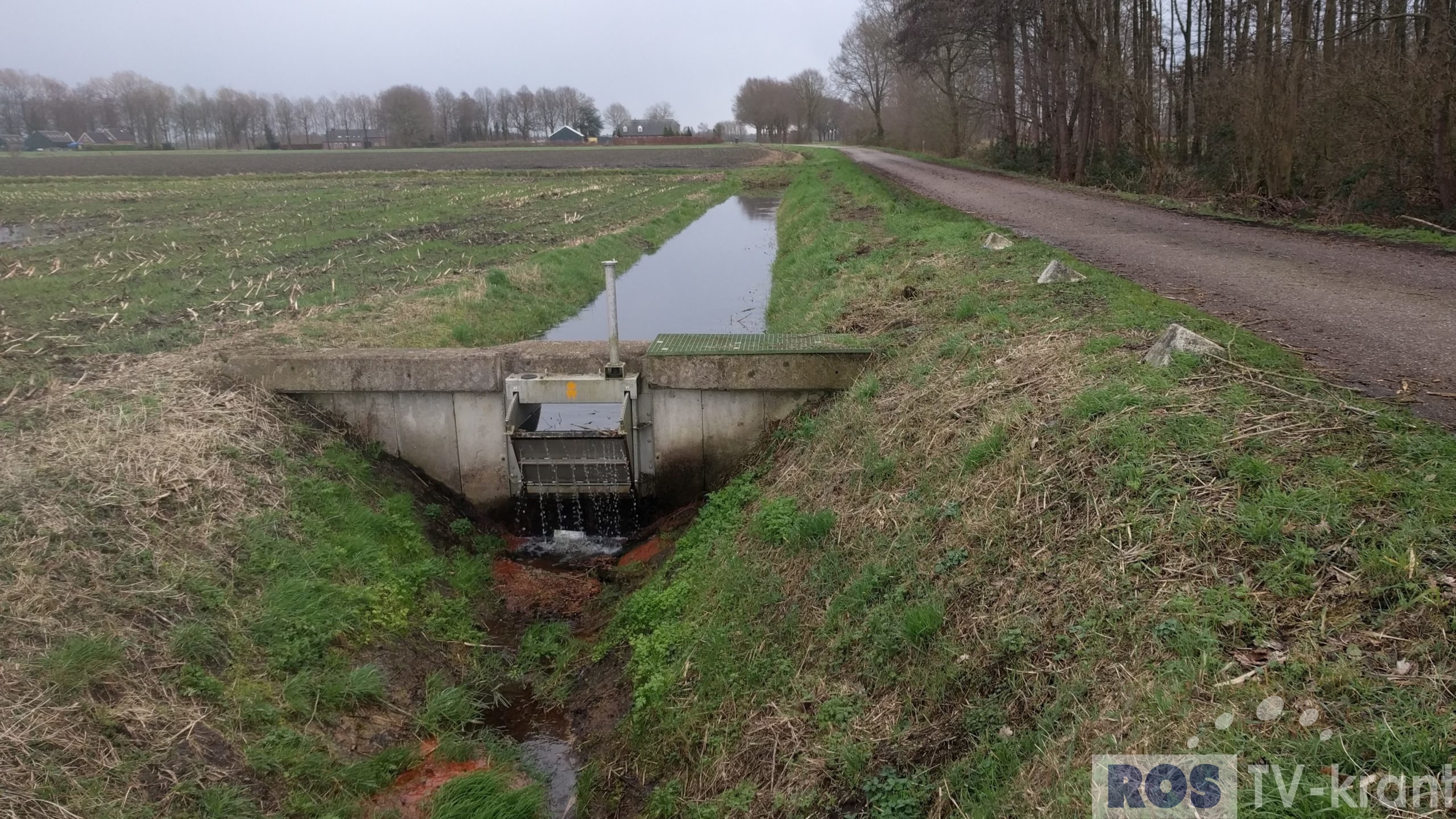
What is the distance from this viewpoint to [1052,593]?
4.46 m

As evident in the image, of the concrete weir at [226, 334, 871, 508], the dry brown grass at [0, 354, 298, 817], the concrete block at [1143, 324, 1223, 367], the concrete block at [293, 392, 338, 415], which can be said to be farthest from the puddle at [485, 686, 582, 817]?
the concrete block at [1143, 324, 1223, 367]

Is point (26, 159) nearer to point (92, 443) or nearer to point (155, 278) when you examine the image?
point (155, 278)

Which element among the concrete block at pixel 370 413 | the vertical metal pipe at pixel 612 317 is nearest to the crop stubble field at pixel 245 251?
the concrete block at pixel 370 413

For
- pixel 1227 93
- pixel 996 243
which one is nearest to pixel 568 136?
pixel 1227 93

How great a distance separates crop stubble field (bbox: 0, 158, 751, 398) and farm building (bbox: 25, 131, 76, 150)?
326 feet

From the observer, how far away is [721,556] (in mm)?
7211

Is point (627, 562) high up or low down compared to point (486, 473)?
down

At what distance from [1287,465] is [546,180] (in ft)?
154

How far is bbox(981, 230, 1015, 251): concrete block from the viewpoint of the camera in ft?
38.6

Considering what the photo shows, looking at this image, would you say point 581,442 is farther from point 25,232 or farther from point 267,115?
point 267,115

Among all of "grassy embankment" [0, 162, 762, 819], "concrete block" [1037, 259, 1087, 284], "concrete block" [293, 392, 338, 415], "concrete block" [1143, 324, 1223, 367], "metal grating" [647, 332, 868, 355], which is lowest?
"grassy embankment" [0, 162, 762, 819]

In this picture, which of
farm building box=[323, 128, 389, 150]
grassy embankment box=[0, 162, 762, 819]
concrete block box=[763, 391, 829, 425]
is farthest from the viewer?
farm building box=[323, 128, 389, 150]

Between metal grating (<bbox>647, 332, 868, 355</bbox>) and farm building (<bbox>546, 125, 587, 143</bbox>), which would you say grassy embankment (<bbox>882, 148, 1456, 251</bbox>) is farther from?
farm building (<bbox>546, 125, 587, 143</bbox>)

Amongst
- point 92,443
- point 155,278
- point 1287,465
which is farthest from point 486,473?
point 155,278
